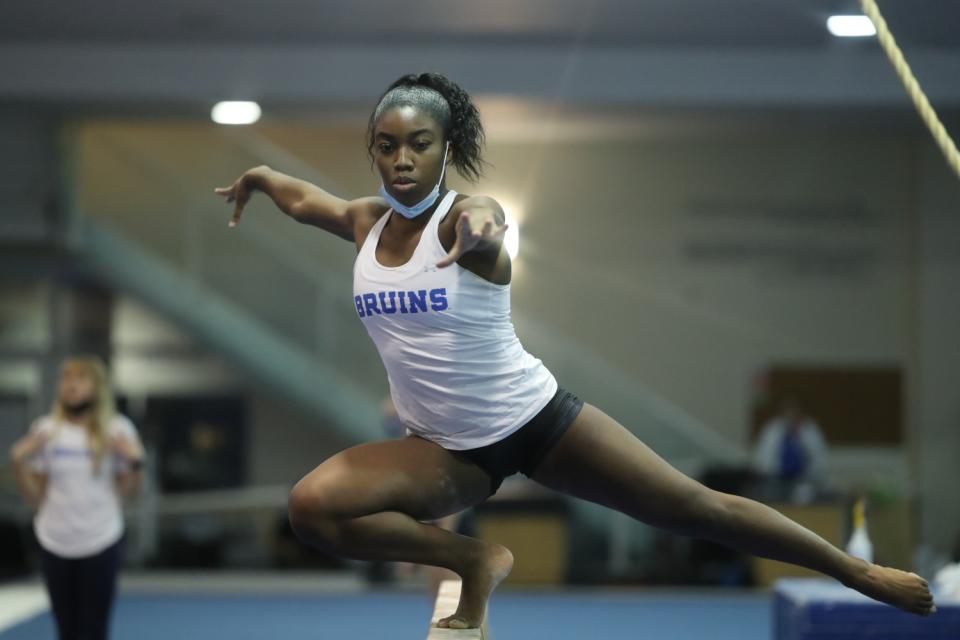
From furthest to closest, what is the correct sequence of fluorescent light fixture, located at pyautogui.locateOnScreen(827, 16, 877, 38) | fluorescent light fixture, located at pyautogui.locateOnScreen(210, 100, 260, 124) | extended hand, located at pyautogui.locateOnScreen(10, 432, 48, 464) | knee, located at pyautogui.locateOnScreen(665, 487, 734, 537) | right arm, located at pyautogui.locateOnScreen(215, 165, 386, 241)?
fluorescent light fixture, located at pyautogui.locateOnScreen(210, 100, 260, 124)
fluorescent light fixture, located at pyautogui.locateOnScreen(827, 16, 877, 38)
extended hand, located at pyautogui.locateOnScreen(10, 432, 48, 464)
right arm, located at pyautogui.locateOnScreen(215, 165, 386, 241)
knee, located at pyautogui.locateOnScreen(665, 487, 734, 537)

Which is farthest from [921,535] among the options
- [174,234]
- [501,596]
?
[174,234]

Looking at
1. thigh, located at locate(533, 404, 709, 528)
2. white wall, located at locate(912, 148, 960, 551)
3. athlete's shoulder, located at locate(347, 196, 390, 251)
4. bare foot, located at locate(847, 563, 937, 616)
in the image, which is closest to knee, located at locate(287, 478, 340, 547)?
thigh, located at locate(533, 404, 709, 528)

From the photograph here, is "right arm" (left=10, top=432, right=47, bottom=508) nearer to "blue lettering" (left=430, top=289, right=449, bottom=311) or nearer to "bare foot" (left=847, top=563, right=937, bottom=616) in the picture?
"blue lettering" (left=430, top=289, right=449, bottom=311)

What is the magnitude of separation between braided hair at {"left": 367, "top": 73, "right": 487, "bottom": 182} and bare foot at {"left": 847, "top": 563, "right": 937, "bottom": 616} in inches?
53.8

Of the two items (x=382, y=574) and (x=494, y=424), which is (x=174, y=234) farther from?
(x=494, y=424)

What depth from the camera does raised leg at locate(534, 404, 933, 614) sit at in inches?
115

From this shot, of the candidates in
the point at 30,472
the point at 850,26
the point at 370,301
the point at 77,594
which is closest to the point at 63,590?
the point at 77,594

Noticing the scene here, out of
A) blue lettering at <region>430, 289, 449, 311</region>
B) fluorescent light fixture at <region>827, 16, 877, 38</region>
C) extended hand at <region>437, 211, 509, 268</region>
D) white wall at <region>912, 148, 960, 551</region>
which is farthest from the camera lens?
white wall at <region>912, 148, 960, 551</region>

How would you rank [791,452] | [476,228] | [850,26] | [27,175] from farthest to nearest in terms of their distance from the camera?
[791,452] → [27,175] → [850,26] → [476,228]

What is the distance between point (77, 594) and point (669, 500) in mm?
3604

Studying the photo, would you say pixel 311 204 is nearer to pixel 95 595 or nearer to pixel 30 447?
pixel 95 595

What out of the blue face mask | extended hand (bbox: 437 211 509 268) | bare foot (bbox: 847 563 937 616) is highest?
the blue face mask

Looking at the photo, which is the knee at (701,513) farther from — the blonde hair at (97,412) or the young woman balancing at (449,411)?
the blonde hair at (97,412)

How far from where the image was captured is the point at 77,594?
18.6ft
